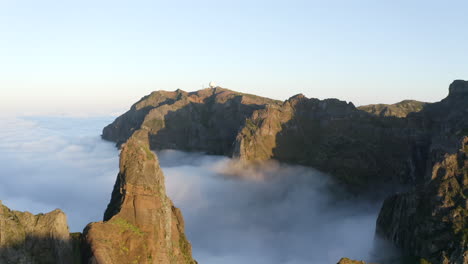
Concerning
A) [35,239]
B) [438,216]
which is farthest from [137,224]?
[438,216]

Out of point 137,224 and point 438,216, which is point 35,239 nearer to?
point 137,224

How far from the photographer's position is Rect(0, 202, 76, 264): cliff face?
37062 millimetres

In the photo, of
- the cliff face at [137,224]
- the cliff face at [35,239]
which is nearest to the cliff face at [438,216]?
the cliff face at [137,224]

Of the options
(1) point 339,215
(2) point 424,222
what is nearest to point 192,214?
(1) point 339,215

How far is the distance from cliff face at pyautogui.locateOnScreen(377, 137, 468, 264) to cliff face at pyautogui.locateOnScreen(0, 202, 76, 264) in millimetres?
81318

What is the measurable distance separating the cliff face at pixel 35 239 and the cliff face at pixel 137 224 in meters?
3.27

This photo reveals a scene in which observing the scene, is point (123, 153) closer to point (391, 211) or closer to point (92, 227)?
point (92, 227)

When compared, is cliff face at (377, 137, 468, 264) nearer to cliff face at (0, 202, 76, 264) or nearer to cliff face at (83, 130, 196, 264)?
cliff face at (83, 130, 196, 264)

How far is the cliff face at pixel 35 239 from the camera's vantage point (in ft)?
122

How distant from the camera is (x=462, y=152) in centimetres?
10325

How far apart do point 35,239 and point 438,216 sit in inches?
3740

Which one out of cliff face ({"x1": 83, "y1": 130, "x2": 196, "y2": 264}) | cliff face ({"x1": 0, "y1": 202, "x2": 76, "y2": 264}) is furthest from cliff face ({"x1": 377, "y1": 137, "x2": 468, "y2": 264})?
cliff face ({"x1": 0, "y1": 202, "x2": 76, "y2": 264})

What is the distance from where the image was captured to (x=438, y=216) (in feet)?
312

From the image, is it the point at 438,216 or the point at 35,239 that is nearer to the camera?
the point at 35,239
